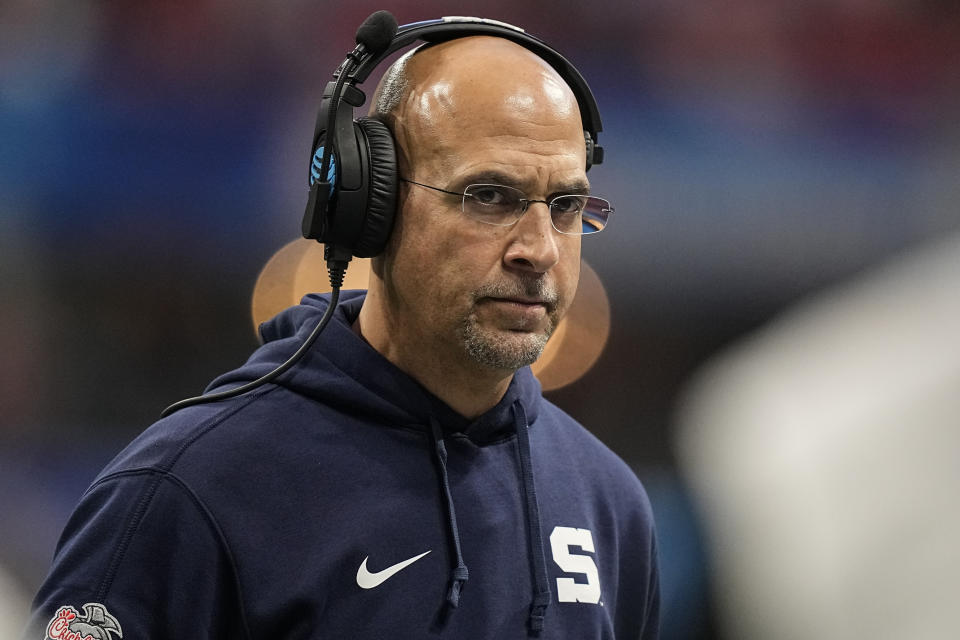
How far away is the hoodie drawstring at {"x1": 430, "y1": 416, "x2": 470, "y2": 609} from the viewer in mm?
1483

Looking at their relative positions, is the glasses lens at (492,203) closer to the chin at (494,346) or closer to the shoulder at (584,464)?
the chin at (494,346)

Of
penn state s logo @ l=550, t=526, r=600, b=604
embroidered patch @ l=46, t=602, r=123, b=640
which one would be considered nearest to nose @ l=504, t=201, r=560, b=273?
penn state s logo @ l=550, t=526, r=600, b=604

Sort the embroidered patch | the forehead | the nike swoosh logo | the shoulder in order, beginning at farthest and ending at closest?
the shoulder → the forehead → the nike swoosh logo → the embroidered patch

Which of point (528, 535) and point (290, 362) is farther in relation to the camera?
point (528, 535)

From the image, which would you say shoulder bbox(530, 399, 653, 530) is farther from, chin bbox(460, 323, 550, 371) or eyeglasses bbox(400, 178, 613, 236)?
eyeglasses bbox(400, 178, 613, 236)

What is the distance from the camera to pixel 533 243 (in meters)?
1.54

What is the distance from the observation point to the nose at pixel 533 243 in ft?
5.04

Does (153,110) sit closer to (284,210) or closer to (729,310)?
(284,210)

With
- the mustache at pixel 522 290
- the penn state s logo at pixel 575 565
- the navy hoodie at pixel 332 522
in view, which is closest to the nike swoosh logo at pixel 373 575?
the navy hoodie at pixel 332 522

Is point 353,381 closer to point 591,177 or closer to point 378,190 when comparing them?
point 378,190

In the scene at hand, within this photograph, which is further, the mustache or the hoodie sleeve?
the mustache

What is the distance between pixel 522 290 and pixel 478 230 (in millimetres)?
105

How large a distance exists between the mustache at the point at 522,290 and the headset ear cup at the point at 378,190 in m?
0.16

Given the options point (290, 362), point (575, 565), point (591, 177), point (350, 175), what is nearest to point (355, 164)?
point (350, 175)
